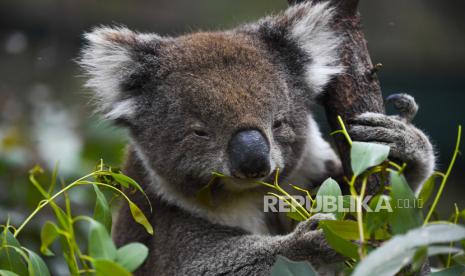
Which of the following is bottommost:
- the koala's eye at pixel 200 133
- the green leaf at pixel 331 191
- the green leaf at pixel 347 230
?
the green leaf at pixel 347 230

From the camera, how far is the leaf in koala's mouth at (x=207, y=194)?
Answer: 116 inches

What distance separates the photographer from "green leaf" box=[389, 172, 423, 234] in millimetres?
1805

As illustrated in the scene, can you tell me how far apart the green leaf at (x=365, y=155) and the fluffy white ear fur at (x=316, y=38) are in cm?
118

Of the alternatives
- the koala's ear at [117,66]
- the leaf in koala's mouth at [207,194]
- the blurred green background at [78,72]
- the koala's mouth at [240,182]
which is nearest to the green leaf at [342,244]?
the koala's mouth at [240,182]

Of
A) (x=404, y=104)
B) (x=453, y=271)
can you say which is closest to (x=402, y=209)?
(x=453, y=271)


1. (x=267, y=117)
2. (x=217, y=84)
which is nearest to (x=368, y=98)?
(x=267, y=117)

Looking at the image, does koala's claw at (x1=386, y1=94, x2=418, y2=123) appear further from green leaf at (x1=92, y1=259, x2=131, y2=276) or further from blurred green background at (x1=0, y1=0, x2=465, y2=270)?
blurred green background at (x1=0, y1=0, x2=465, y2=270)

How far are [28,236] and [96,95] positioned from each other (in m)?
1.78

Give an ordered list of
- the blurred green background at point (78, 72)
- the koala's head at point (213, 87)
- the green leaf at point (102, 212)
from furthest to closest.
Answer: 1. the blurred green background at point (78, 72)
2. the koala's head at point (213, 87)
3. the green leaf at point (102, 212)

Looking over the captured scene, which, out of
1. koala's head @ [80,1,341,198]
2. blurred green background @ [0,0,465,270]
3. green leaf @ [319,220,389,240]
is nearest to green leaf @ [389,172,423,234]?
green leaf @ [319,220,389,240]

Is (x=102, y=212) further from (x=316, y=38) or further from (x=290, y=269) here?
(x=316, y=38)

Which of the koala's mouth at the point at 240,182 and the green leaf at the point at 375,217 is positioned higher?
the green leaf at the point at 375,217

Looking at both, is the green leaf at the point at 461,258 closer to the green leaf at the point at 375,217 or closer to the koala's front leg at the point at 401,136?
the green leaf at the point at 375,217

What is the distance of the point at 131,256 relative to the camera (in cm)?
175
